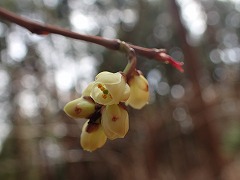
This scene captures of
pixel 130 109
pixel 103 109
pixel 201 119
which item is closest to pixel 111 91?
pixel 103 109

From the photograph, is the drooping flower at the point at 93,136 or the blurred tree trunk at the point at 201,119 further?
the blurred tree trunk at the point at 201,119

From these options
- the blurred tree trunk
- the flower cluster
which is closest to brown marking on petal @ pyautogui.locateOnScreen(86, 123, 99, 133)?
the flower cluster

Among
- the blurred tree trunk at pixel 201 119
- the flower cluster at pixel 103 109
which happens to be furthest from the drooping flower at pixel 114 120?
the blurred tree trunk at pixel 201 119

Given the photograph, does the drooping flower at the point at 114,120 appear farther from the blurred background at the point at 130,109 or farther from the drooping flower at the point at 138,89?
the blurred background at the point at 130,109

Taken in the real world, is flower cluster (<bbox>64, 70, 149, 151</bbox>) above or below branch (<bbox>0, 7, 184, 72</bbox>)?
below

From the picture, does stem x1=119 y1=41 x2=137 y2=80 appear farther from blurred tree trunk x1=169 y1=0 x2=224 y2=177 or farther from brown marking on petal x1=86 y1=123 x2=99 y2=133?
blurred tree trunk x1=169 y1=0 x2=224 y2=177

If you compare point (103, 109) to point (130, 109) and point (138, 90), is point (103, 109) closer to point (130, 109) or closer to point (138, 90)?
point (138, 90)

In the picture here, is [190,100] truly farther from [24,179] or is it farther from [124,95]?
[124,95]
